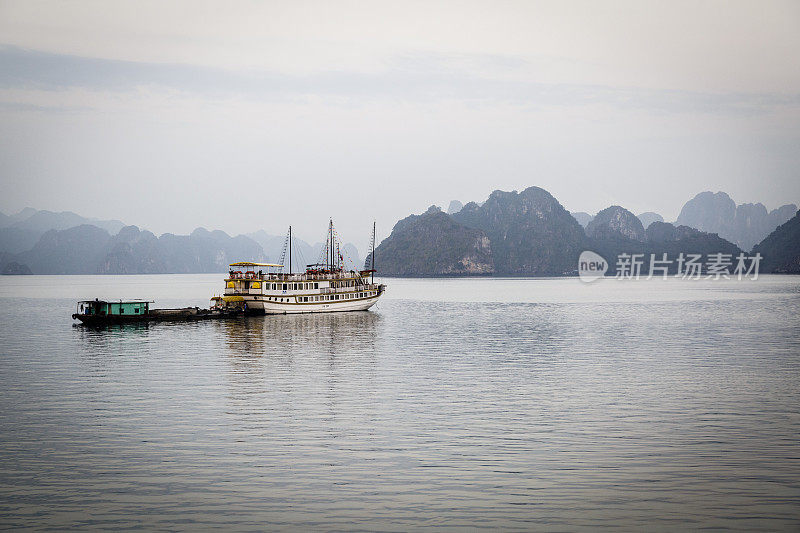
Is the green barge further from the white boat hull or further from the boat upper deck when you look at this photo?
the boat upper deck

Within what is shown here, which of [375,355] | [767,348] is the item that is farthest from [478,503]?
[767,348]

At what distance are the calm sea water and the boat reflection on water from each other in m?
2.76

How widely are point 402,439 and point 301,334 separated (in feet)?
175

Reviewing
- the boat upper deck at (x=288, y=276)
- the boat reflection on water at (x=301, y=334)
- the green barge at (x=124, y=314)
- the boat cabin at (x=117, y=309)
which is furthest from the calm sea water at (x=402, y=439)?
the boat upper deck at (x=288, y=276)

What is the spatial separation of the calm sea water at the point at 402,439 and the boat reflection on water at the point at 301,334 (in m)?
2.76

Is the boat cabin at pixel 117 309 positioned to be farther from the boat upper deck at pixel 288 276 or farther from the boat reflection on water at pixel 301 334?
the boat upper deck at pixel 288 276

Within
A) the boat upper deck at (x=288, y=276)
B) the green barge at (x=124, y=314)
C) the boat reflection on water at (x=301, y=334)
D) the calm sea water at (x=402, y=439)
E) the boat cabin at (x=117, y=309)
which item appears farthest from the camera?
the boat upper deck at (x=288, y=276)

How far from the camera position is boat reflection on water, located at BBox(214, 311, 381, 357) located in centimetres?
6372

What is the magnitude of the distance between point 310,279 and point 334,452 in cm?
8999

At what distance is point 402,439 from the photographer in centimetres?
2794

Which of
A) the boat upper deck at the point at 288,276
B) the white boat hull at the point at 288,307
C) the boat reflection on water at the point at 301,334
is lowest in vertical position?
the boat reflection on water at the point at 301,334

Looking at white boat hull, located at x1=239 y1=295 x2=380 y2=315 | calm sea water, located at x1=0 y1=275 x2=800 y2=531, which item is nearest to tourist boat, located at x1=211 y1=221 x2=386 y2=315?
white boat hull, located at x1=239 y1=295 x2=380 y2=315

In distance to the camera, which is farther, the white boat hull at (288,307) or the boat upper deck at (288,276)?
the boat upper deck at (288,276)

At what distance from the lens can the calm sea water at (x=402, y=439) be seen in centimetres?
1944
